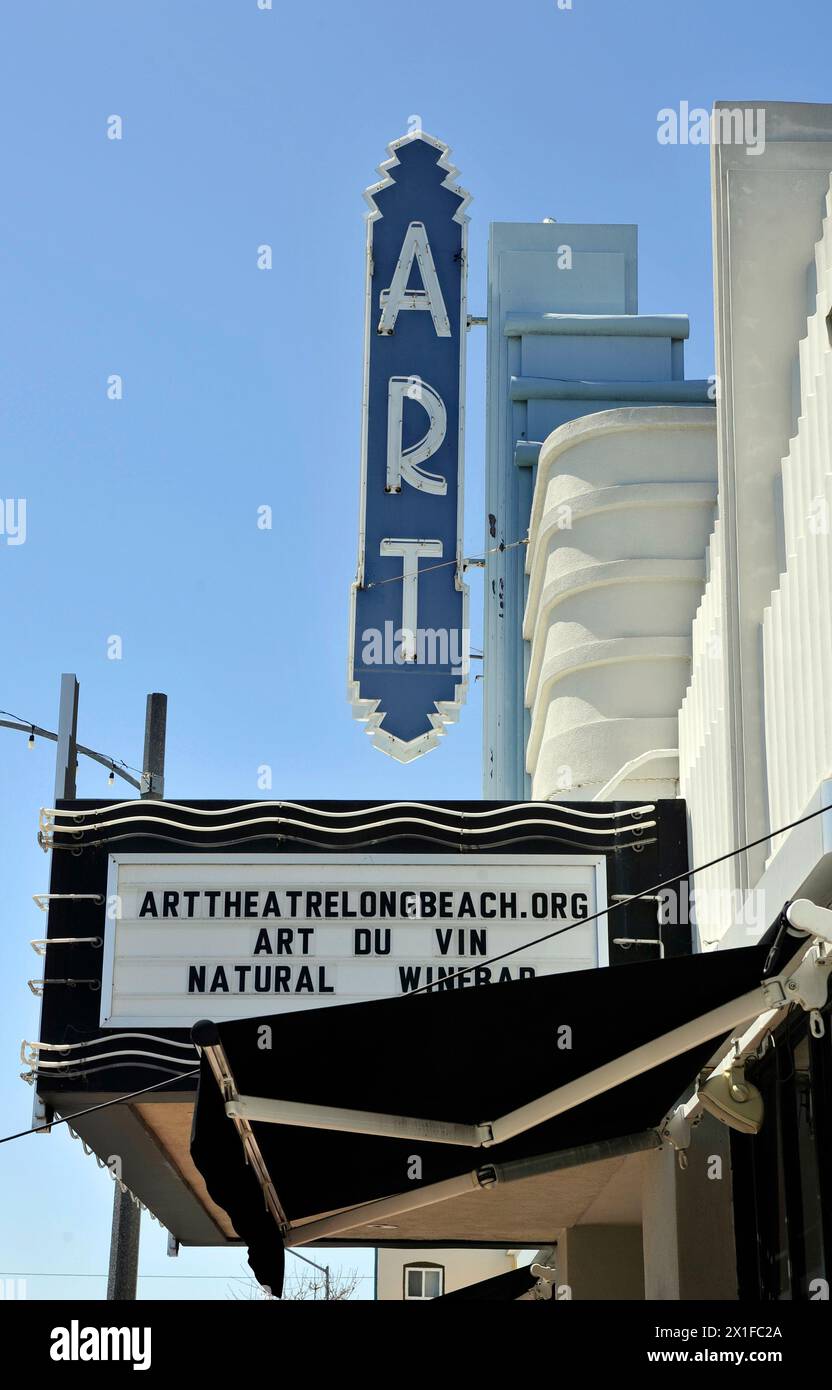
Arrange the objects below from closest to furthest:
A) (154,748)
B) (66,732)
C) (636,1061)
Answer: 1. (636,1061)
2. (66,732)
3. (154,748)

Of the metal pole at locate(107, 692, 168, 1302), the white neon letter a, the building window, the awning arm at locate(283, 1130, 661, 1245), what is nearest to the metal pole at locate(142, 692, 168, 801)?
the metal pole at locate(107, 692, 168, 1302)

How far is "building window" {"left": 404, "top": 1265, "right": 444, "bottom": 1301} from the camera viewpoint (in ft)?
105

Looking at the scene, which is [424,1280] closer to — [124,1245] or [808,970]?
[124,1245]

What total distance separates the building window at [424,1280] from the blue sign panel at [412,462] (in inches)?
792

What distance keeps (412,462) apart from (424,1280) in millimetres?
21416

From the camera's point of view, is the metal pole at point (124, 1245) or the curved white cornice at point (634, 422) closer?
the curved white cornice at point (634, 422)

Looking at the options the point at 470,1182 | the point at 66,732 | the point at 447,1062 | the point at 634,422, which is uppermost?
the point at 634,422

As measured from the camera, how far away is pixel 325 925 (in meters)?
11.0

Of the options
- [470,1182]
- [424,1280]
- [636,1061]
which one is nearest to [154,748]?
[470,1182]

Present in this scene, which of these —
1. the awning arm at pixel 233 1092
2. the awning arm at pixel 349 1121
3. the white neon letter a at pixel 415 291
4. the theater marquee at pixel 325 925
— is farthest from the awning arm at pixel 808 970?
the white neon letter a at pixel 415 291

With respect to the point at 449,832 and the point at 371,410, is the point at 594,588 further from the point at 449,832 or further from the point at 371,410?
the point at 449,832

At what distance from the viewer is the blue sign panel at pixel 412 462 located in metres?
14.6

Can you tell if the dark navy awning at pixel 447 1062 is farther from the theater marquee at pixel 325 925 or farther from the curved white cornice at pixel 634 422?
the curved white cornice at pixel 634 422
